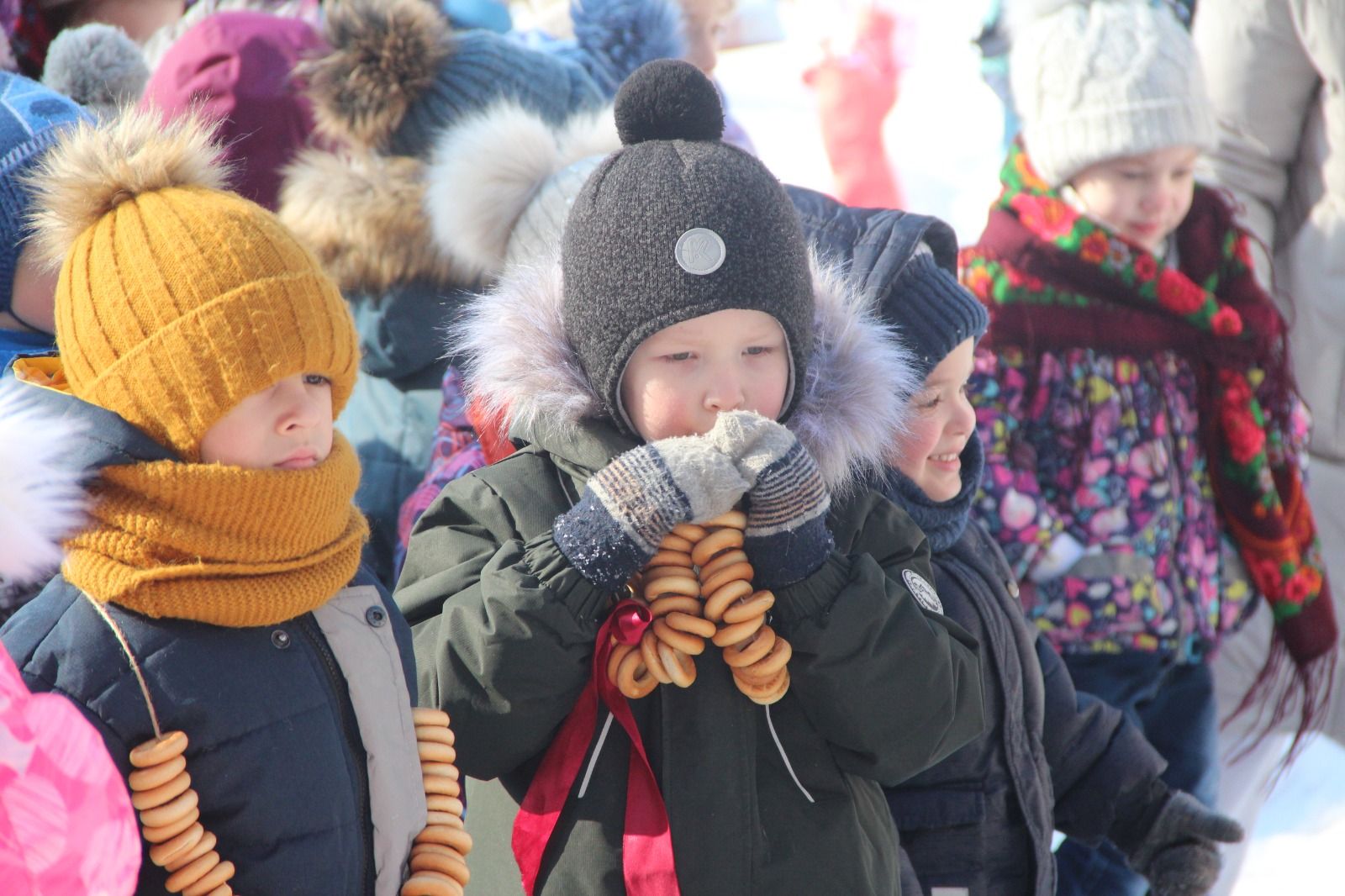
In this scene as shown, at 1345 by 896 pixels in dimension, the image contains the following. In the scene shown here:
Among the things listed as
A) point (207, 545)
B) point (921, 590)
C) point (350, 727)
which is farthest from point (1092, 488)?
point (207, 545)

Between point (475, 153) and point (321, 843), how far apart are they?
4.98ft

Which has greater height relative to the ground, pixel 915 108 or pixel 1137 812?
pixel 1137 812

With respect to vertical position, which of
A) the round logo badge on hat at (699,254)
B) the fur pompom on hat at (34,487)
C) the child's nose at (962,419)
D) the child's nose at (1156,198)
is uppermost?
the fur pompom on hat at (34,487)

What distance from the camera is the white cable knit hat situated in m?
3.12

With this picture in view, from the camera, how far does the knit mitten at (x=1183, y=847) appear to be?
2.26m

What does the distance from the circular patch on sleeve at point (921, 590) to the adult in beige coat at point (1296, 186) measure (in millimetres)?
2291

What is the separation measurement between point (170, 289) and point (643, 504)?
58 cm

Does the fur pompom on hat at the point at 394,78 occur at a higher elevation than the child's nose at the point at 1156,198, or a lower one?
higher

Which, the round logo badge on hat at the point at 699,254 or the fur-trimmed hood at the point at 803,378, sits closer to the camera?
the round logo badge on hat at the point at 699,254

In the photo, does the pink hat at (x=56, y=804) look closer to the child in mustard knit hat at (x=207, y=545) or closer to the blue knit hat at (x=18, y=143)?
the child in mustard knit hat at (x=207, y=545)

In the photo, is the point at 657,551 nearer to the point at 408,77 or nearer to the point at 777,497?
the point at 777,497

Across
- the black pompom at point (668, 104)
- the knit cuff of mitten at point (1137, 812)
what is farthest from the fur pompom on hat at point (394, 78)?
the knit cuff of mitten at point (1137, 812)

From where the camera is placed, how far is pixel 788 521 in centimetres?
161

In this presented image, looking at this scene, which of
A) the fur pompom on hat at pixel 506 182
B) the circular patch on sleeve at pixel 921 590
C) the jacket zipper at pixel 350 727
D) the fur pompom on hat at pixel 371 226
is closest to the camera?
the jacket zipper at pixel 350 727
